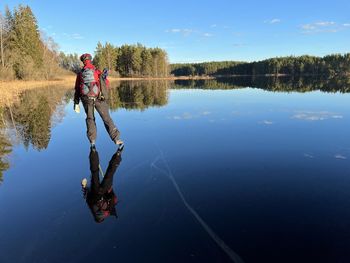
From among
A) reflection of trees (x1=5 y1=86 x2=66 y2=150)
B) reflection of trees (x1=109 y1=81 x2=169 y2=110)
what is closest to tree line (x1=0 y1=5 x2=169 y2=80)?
reflection of trees (x1=109 y1=81 x2=169 y2=110)

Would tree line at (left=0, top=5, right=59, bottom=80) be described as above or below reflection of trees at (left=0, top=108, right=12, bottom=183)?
above

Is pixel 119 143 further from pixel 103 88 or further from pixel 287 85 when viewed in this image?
pixel 287 85

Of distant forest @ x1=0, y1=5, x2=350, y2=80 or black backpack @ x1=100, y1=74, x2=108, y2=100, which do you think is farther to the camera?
distant forest @ x1=0, y1=5, x2=350, y2=80

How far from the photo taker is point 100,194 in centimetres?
483

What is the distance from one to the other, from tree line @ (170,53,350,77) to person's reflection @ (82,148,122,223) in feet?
432

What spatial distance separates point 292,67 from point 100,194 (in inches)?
6344

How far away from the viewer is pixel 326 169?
5.84m

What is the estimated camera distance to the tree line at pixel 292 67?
13738 cm

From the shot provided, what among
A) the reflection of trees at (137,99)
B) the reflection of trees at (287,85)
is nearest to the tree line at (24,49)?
the reflection of trees at (137,99)

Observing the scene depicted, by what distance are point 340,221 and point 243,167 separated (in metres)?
2.38

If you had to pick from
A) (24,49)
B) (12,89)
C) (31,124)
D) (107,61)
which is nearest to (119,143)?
(31,124)

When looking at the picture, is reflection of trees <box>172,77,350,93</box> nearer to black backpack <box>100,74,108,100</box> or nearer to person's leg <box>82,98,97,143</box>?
black backpack <box>100,74,108,100</box>

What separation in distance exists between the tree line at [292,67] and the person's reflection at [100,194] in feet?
432

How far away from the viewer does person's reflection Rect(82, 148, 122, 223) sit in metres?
4.22
